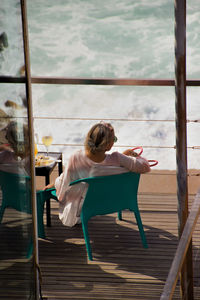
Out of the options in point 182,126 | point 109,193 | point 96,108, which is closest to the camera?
point 182,126

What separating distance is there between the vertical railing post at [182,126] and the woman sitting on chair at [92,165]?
1.21ft

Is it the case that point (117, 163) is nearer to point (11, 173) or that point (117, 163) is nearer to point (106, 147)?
point (106, 147)

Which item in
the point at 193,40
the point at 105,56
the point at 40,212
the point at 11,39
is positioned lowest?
the point at 40,212

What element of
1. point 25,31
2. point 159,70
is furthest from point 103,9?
point 25,31

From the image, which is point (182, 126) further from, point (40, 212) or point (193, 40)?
point (193, 40)

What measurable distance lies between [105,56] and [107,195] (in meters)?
11.9

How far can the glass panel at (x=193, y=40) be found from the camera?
43.6 ft

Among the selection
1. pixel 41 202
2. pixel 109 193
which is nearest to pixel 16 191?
pixel 109 193

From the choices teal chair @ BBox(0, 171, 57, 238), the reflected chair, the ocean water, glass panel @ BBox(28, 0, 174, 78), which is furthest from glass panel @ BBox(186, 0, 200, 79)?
teal chair @ BBox(0, 171, 57, 238)

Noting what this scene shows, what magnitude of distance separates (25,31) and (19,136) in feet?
0.90

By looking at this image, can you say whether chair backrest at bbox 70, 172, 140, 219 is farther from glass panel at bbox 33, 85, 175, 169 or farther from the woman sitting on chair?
glass panel at bbox 33, 85, 175, 169

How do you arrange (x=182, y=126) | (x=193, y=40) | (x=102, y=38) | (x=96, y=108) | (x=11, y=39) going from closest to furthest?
(x=11, y=39)
(x=182, y=126)
(x=96, y=108)
(x=193, y=40)
(x=102, y=38)

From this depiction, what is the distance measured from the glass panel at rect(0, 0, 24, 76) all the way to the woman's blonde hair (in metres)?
1.03

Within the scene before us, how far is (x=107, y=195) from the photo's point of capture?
2.21 meters
